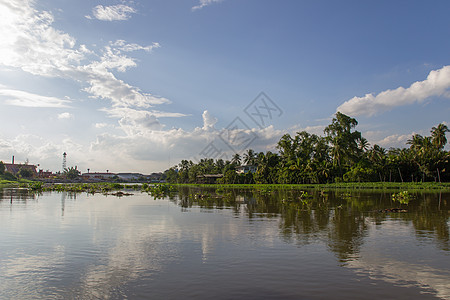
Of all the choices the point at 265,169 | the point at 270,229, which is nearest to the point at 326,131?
the point at 265,169

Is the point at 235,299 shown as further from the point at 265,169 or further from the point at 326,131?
the point at 265,169

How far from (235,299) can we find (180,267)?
8.93 feet

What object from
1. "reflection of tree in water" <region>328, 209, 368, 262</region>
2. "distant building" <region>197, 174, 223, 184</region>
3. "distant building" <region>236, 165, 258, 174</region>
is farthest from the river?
"distant building" <region>236, 165, 258, 174</region>

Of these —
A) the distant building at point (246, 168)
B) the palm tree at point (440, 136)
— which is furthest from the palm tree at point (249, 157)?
the palm tree at point (440, 136)

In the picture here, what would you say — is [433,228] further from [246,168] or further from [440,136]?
[246,168]

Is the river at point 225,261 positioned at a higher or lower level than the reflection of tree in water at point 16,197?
higher

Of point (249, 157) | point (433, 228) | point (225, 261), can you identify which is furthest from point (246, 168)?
point (225, 261)

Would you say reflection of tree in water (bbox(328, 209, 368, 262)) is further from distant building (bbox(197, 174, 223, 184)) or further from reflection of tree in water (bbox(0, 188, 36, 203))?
distant building (bbox(197, 174, 223, 184))

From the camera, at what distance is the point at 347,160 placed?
73.3m

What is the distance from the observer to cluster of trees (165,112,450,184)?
66.9 metres

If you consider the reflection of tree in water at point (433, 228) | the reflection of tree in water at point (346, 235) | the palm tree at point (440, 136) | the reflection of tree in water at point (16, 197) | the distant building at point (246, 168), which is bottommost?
the reflection of tree in water at point (16, 197)

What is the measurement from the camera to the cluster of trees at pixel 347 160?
66.9 m

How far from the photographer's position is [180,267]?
9.37 meters

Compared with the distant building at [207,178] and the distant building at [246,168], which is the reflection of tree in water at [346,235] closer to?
the distant building at [207,178]
